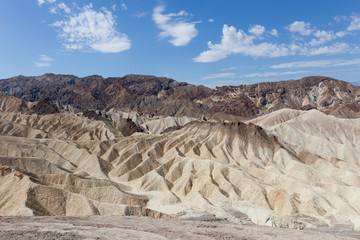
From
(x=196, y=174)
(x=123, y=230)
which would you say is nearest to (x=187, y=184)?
(x=196, y=174)

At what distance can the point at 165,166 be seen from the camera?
78.9 metres

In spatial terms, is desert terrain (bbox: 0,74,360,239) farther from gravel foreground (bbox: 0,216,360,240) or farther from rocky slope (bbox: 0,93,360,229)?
rocky slope (bbox: 0,93,360,229)

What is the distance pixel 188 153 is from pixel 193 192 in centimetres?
2897

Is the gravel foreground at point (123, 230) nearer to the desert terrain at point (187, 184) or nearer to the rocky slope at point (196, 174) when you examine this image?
the desert terrain at point (187, 184)

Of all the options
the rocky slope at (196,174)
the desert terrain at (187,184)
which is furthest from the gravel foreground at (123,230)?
the rocky slope at (196,174)

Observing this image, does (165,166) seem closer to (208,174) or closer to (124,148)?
(208,174)

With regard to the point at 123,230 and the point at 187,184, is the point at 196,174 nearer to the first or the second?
the point at 187,184

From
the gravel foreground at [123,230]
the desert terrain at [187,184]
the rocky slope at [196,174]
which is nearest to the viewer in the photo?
the gravel foreground at [123,230]

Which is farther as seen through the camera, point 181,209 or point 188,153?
point 188,153

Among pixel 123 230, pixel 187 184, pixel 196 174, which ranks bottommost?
pixel 187 184

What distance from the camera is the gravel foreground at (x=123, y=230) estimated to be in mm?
24469

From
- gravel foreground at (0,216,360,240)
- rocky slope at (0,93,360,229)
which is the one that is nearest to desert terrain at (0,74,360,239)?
gravel foreground at (0,216,360,240)

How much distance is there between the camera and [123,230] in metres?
27.5

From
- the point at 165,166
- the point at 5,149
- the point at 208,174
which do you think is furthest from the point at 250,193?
the point at 5,149
